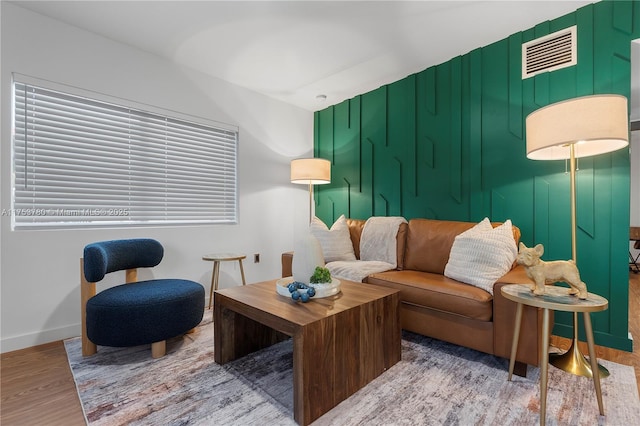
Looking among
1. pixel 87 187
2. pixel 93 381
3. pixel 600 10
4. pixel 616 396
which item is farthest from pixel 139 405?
Result: pixel 600 10

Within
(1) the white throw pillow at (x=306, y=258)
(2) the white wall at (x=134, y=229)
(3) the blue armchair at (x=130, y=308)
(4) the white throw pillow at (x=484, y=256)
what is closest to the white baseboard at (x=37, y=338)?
(2) the white wall at (x=134, y=229)

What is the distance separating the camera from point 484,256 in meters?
2.01

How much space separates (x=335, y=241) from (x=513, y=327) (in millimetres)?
1701

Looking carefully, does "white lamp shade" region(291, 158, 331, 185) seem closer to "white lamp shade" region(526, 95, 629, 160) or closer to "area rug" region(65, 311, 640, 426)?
"area rug" region(65, 311, 640, 426)

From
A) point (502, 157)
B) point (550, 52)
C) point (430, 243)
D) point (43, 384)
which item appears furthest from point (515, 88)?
point (43, 384)

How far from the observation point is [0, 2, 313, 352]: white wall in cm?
213

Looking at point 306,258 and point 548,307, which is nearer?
point 548,307

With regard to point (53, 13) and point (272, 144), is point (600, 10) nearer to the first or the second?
point (272, 144)

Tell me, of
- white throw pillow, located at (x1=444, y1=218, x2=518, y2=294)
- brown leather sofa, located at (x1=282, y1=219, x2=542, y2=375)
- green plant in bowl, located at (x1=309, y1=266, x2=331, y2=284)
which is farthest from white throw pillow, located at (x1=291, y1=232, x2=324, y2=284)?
white throw pillow, located at (x1=444, y1=218, x2=518, y2=294)

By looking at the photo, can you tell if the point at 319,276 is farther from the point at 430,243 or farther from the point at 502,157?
the point at 502,157

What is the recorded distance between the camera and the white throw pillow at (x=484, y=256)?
1.97 metres

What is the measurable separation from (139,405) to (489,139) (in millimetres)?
3108

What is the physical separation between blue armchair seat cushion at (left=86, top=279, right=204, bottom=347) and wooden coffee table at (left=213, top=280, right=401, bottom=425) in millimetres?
273

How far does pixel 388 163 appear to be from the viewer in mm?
3410
